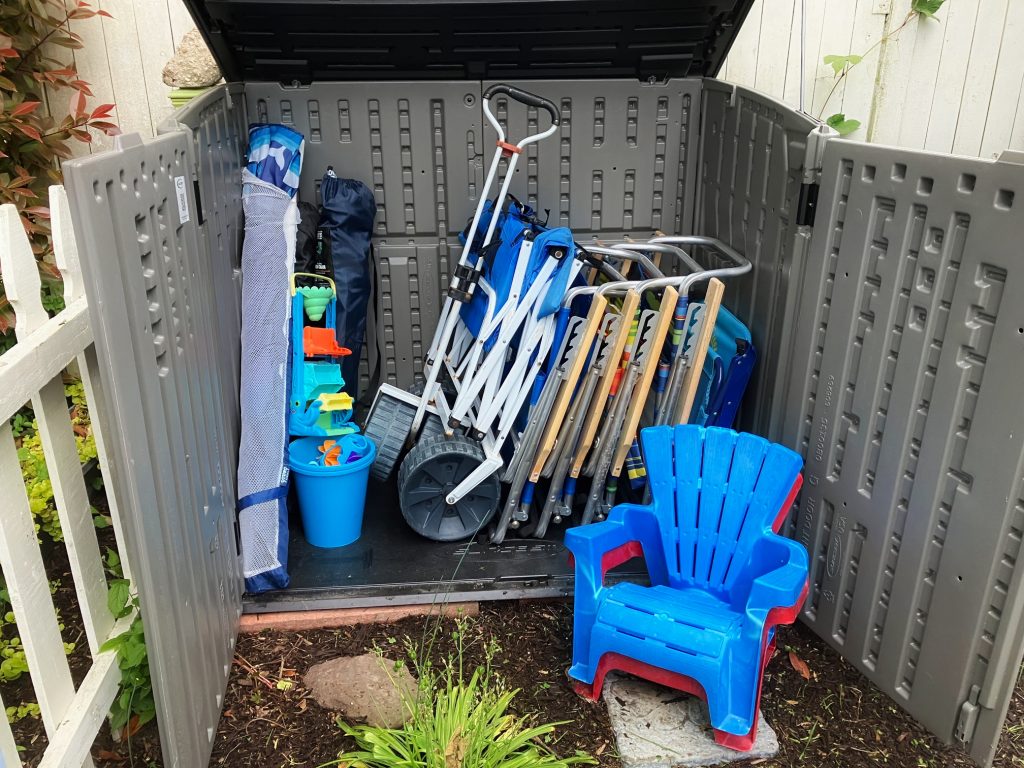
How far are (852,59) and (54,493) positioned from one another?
3.99 m

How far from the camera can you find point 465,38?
2.91m

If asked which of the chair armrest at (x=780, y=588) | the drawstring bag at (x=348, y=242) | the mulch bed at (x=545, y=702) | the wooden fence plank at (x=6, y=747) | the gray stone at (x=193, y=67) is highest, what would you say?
the gray stone at (x=193, y=67)

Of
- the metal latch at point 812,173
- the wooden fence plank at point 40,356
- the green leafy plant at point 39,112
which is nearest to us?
the wooden fence plank at point 40,356

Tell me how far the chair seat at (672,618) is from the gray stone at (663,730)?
0.28 meters

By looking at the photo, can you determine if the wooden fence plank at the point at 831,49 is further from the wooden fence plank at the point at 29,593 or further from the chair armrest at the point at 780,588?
the wooden fence plank at the point at 29,593

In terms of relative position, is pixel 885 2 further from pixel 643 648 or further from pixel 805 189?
pixel 643 648

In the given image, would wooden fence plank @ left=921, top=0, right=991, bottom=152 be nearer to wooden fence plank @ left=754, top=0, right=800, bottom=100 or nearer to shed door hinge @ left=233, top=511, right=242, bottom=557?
wooden fence plank @ left=754, top=0, right=800, bottom=100

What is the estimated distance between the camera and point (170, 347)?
1.75 meters

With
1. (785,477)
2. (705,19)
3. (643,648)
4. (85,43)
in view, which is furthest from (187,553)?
(85,43)

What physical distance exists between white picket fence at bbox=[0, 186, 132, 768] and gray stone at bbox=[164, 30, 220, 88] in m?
2.11

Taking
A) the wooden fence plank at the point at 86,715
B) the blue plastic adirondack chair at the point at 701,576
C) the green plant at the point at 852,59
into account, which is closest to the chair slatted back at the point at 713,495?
the blue plastic adirondack chair at the point at 701,576

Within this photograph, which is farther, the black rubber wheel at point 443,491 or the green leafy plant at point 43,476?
the black rubber wheel at point 443,491

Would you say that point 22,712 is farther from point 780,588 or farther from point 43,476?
point 780,588

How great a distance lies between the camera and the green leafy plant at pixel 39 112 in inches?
130
